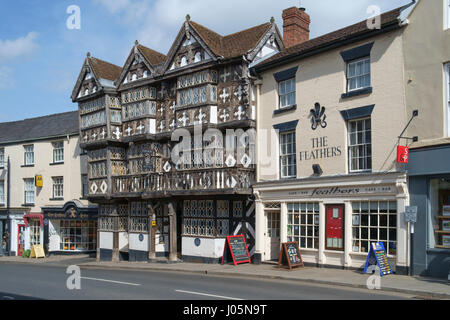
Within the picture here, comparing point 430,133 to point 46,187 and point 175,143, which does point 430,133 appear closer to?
point 175,143

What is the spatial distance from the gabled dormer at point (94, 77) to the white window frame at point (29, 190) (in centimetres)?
890

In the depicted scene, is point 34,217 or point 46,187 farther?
point 34,217

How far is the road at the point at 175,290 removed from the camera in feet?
41.5

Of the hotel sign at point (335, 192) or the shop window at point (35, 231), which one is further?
the shop window at point (35, 231)

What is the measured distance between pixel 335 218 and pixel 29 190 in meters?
24.8

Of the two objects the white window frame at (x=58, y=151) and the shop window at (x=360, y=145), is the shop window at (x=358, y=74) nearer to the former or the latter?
the shop window at (x=360, y=145)

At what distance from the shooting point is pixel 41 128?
35.3 m

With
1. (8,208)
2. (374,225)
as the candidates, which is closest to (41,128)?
(8,208)

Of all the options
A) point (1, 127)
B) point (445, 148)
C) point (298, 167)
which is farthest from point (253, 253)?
point (1, 127)

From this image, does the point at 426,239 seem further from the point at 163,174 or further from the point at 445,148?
the point at 163,174

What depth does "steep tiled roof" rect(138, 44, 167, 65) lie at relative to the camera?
2600cm

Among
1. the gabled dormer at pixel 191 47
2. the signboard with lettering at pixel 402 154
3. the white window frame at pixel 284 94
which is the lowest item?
the signboard with lettering at pixel 402 154

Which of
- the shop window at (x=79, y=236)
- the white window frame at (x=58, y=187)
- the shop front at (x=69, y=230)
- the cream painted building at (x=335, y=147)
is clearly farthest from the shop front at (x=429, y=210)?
the white window frame at (x=58, y=187)

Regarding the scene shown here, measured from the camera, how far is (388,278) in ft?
49.7
